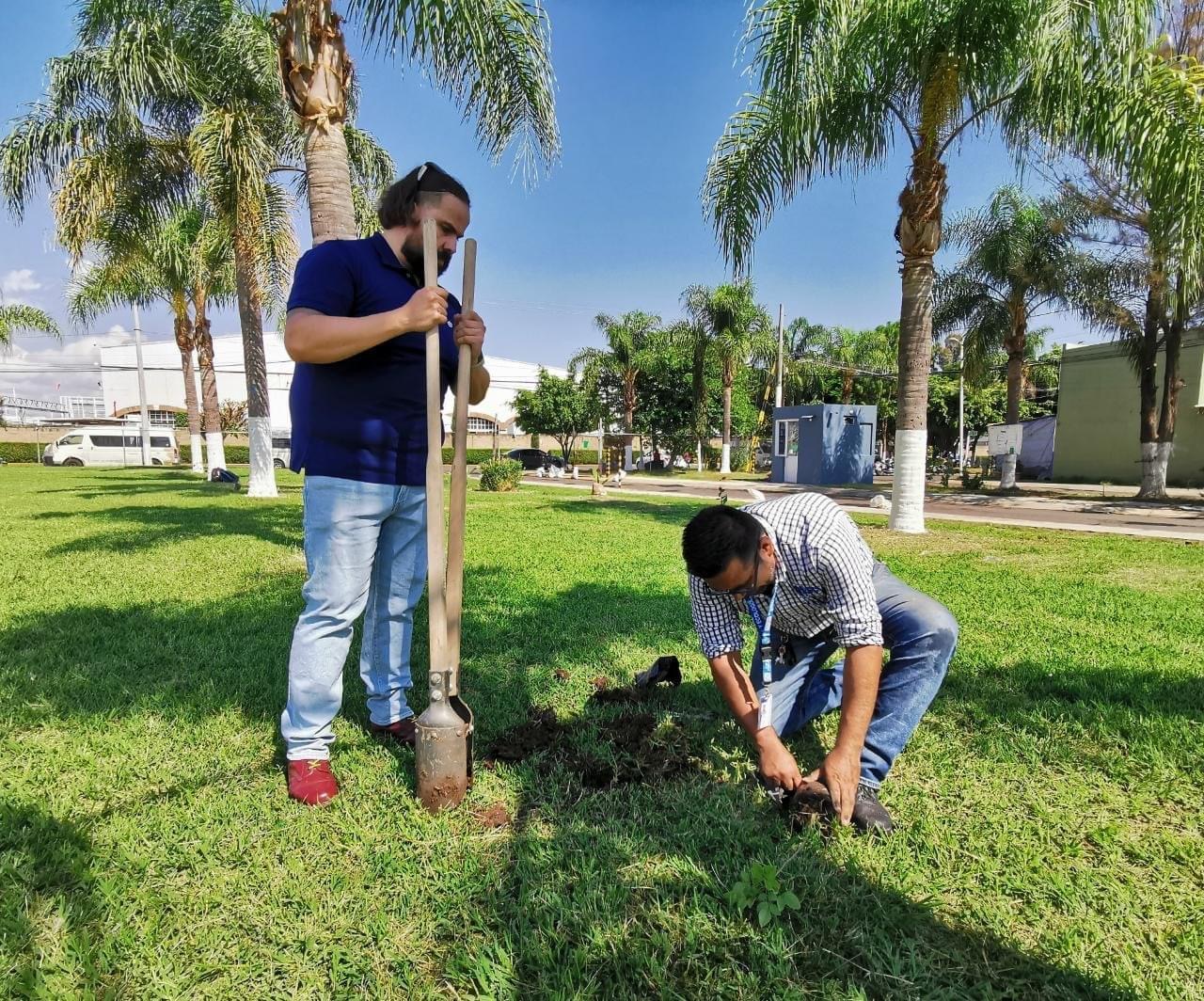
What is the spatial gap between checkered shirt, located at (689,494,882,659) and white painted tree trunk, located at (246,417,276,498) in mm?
13405

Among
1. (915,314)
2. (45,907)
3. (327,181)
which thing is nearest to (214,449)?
(327,181)

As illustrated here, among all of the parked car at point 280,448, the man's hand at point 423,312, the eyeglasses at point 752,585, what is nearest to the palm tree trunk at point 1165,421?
the eyeglasses at point 752,585

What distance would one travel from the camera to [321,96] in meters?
5.63

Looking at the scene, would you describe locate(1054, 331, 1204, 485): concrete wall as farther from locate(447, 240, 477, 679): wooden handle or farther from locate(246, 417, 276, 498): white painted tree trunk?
locate(447, 240, 477, 679): wooden handle

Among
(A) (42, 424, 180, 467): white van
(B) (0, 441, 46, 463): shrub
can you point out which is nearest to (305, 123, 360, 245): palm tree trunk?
(A) (42, 424, 180, 467): white van

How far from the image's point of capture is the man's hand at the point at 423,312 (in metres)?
2.02

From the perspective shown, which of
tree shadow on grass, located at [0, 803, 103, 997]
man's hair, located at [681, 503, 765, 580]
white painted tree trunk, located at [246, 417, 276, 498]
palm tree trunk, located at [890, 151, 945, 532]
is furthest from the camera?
white painted tree trunk, located at [246, 417, 276, 498]

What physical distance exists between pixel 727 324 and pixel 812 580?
99.5 feet

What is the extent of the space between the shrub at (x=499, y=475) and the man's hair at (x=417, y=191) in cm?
1627

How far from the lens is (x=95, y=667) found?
3.44 meters

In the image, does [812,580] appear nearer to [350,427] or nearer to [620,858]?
[620,858]

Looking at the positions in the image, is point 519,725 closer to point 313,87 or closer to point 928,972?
point 928,972

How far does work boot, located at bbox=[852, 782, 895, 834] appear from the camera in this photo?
6.88 feet

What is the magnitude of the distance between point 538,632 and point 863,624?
2.50 meters
